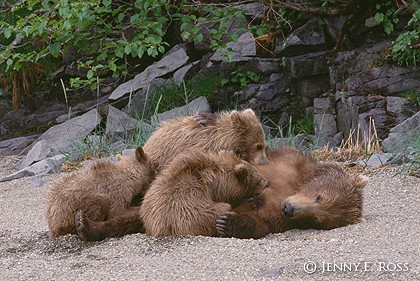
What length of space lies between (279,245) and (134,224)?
43.6 inches

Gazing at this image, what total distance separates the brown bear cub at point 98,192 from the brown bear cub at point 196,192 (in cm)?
29

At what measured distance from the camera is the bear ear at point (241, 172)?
5059 mm

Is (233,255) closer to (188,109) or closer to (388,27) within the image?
(188,109)

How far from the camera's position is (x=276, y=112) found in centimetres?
1244

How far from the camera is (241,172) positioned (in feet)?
16.6

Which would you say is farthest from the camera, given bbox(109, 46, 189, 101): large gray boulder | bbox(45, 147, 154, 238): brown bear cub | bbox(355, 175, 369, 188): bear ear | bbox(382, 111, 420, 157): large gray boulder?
bbox(109, 46, 189, 101): large gray boulder

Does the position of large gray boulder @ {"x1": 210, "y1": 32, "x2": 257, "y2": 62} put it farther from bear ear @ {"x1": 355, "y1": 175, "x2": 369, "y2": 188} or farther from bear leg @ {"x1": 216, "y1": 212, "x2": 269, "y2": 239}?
bear leg @ {"x1": 216, "y1": 212, "x2": 269, "y2": 239}

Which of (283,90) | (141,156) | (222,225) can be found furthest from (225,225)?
(283,90)

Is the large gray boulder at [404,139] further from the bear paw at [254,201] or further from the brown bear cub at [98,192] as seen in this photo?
the brown bear cub at [98,192]

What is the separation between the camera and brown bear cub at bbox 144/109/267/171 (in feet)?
18.0

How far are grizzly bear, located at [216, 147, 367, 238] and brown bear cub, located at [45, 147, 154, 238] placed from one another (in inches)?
29.9

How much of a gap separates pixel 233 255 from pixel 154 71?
32.2 ft

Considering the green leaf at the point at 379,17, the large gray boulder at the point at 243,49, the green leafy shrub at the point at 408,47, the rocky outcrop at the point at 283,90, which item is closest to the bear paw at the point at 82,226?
the rocky outcrop at the point at 283,90

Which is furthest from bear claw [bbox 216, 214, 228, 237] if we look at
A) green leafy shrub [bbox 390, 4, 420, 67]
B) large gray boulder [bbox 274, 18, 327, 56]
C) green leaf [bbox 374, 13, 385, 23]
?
large gray boulder [bbox 274, 18, 327, 56]
